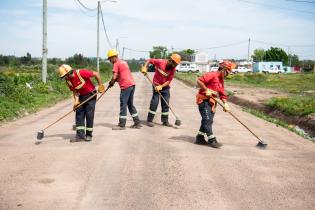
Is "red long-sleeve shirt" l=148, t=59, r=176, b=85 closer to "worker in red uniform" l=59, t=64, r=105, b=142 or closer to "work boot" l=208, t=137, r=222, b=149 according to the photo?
"worker in red uniform" l=59, t=64, r=105, b=142

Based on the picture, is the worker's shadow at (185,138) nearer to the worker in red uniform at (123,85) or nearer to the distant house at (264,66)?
the worker in red uniform at (123,85)

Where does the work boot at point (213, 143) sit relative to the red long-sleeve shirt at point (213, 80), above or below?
below

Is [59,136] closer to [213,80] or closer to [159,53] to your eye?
[213,80]

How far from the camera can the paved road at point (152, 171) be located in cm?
533

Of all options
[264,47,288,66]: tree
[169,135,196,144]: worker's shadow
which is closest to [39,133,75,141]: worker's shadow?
[169,135,196,144]: worker's shadow

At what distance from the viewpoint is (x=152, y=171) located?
6617mm

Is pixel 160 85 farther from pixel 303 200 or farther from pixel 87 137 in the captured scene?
pixel 303 200

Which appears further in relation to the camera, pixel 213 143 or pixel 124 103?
pixel 124 103

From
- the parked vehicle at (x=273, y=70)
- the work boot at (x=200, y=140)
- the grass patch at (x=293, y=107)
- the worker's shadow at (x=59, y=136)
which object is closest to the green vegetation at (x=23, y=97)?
the worker's shadow at (x=59, y=136)

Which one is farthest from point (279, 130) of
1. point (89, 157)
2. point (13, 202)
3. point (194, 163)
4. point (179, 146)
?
point (13, 202)

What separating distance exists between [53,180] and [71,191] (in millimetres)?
589

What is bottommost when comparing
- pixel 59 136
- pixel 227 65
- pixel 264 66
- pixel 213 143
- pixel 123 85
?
pixel 59 136

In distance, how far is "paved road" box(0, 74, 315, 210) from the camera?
17.5 ft

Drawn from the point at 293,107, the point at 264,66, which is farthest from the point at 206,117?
the point at 264,66
